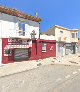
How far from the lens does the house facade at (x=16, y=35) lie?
89.6ft

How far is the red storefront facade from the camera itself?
1092 inches

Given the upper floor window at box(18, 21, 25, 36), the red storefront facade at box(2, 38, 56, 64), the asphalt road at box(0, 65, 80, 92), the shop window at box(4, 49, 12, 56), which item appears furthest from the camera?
the upper floor window at box(18, 21, 25, 36)

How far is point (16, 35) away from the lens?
29.5 m

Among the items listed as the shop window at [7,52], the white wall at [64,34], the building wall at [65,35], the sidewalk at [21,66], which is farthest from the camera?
the building wall at [65,35]

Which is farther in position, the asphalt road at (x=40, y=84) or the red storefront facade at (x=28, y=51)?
the red storefront facade at (x=28, y=51)

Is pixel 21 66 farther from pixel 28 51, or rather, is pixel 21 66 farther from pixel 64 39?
pixel 64 39

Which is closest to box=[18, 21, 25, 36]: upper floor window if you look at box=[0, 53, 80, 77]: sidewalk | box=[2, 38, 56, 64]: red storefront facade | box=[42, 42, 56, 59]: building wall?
box=[2, 38, 56, 64]: red storefront facade

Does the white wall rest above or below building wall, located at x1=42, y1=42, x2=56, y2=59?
above

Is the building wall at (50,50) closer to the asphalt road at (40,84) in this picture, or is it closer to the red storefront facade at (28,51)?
the red storefront facade at (28,51)

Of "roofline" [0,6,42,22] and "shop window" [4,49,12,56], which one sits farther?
"shop window" [4,49,12,56]

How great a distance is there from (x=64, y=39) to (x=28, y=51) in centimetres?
1639

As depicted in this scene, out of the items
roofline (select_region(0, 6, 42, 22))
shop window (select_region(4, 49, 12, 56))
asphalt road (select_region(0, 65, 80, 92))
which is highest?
roofline (select_region(0, 6, 42, 22))

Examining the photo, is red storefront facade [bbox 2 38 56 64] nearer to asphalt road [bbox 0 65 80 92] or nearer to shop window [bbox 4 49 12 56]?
shop window [bbox 4 49 12 56]

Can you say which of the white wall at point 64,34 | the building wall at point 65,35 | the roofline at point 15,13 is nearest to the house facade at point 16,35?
the roofline at point 15,13
